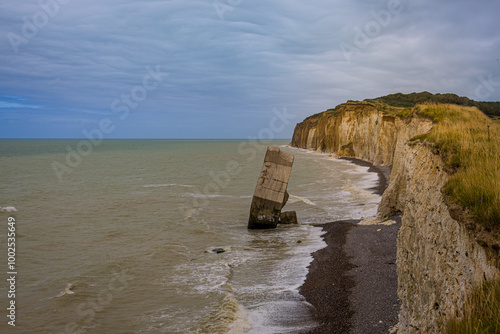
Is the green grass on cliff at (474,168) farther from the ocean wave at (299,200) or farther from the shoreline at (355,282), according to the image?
the ocean wave at (299,200)

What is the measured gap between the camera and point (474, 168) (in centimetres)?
527

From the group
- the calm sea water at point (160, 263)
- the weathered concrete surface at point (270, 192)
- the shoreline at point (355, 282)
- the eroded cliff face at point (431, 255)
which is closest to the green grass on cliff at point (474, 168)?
the eroded cliff face at point (431, 255)

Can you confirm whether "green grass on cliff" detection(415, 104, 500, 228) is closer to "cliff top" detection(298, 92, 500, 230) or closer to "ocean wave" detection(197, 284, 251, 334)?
"cliff top" detection(298, 92, 500, 230)

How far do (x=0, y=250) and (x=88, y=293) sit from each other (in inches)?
270

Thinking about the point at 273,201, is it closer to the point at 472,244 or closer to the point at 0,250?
the point at 0,250

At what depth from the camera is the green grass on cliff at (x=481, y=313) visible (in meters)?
3.12

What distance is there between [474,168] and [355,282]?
6077 millimetres

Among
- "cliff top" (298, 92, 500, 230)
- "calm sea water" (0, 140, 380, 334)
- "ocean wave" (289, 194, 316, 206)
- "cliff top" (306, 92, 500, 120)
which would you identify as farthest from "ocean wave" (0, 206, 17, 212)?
"cliff top" (298, 92, 500, 230)

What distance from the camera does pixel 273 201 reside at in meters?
18.2

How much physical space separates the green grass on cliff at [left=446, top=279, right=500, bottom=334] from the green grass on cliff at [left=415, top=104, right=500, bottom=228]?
728 millimetres

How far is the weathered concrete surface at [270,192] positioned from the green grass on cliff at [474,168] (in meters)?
10.5

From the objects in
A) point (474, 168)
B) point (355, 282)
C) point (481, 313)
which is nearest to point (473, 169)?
point (474, 168)

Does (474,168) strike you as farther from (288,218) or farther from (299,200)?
(299,200)

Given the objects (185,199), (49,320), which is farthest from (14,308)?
(185,199)
